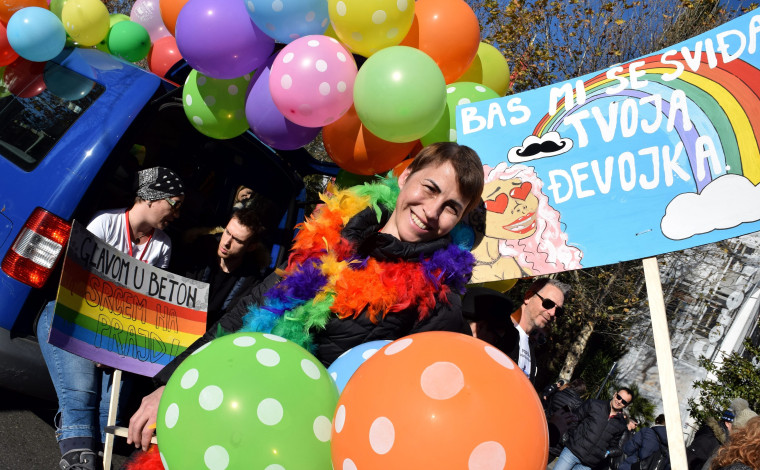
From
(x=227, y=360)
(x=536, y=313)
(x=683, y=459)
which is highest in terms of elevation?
(x=227, y=360)

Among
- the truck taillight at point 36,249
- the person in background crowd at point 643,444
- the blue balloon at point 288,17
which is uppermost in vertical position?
the blue balloon at point 288,17

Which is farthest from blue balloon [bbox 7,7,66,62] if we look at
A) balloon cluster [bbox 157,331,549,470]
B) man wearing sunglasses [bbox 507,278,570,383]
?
man wearing sunglasses [bbox 507,278,570,383]

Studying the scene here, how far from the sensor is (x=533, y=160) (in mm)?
2352

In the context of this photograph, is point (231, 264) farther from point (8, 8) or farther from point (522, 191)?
point (8, 8)

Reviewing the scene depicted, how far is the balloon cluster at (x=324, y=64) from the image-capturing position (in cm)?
237

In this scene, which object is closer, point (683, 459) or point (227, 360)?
point (227, 360)

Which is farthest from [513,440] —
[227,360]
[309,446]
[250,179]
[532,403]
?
[250,179]

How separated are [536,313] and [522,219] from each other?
4.34 ft

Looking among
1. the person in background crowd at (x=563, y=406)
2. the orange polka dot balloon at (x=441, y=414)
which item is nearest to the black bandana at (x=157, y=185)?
the orange polka dot balloon at (x=441, y=414)

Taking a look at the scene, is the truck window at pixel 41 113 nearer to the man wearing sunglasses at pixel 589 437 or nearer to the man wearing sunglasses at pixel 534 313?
the man wearing sunglasses at pixel 534 313

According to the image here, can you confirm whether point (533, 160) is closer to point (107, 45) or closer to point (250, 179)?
point (250, 179)

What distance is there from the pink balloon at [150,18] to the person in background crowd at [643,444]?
6.73 m

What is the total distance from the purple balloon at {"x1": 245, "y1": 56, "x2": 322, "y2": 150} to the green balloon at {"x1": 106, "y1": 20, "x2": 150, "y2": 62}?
4.70ft

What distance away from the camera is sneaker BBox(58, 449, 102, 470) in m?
2.49
